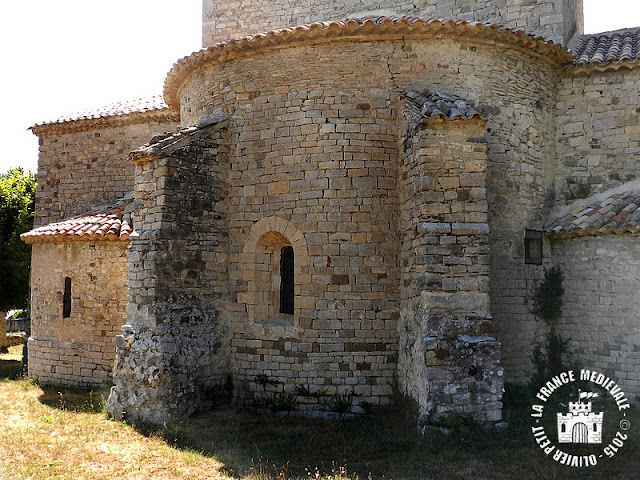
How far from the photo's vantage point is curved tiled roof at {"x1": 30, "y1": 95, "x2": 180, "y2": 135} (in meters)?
12.4

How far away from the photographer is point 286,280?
844 centimetres

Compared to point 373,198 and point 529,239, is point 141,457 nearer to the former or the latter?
point 373,198

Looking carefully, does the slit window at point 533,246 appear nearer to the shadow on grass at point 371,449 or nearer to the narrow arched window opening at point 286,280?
the shadow on grass at point 371,449

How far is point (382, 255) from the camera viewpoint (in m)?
7.73

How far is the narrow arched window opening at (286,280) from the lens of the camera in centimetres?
839

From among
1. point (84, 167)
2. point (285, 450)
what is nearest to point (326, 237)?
point (285, 450)

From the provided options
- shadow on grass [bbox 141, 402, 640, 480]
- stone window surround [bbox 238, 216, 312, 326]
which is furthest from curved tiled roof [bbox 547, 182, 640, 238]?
stone window surround [bbox 238, 216, 312, 326]

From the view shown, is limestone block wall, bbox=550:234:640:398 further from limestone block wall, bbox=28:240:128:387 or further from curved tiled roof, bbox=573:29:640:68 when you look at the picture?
limestone block wall, bbox=28:240:128:387

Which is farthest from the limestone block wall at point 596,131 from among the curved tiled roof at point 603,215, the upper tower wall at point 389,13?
the upper tower wall at point 389,13

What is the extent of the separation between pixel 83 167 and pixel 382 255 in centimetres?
907

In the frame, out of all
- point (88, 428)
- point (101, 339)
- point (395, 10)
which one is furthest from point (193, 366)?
point (395, 10)

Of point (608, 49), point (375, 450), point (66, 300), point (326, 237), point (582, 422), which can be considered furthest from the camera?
point (66, 300)

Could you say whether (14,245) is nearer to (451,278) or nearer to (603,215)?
(451,278)

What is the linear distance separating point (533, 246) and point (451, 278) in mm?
2822
